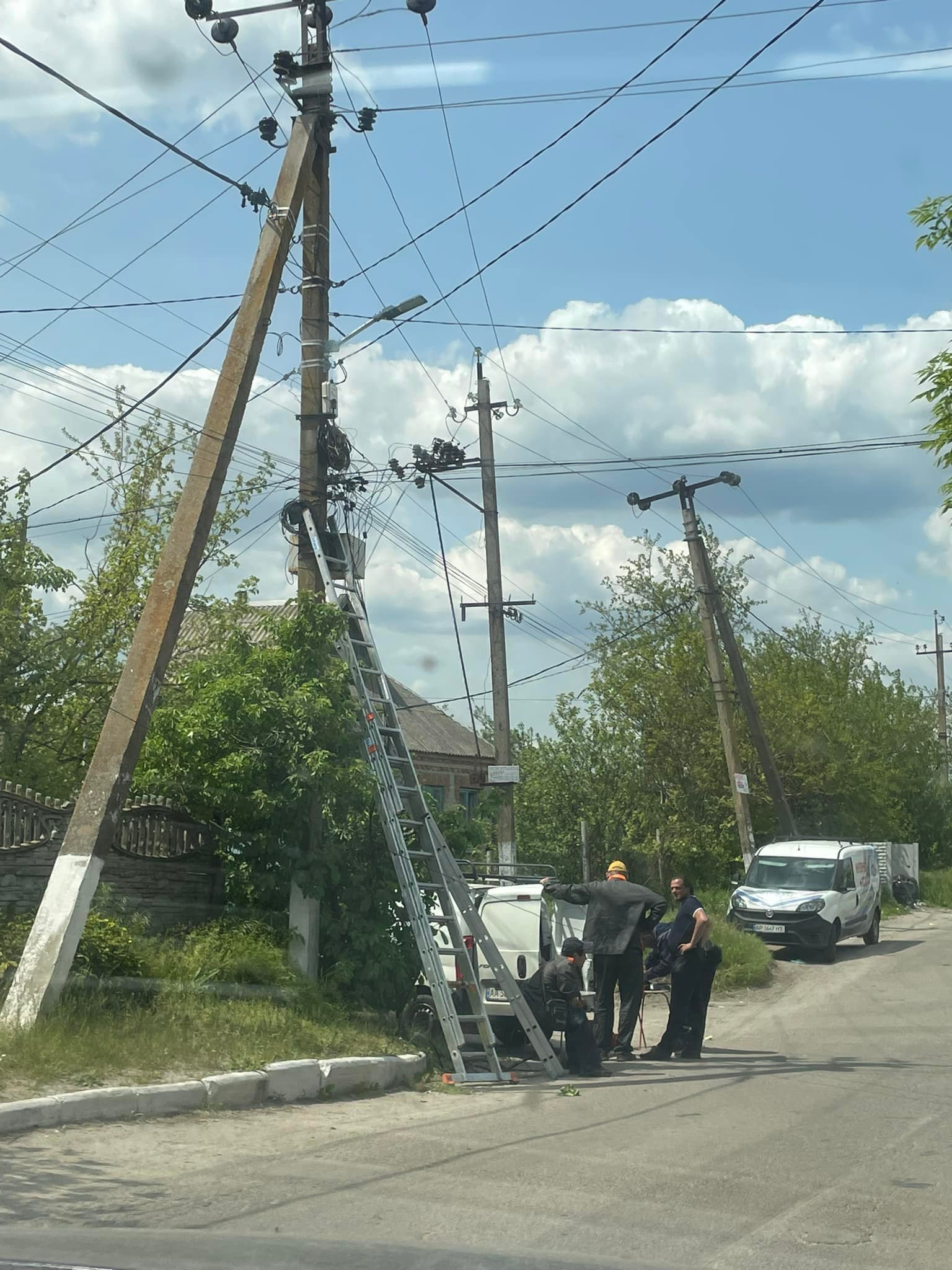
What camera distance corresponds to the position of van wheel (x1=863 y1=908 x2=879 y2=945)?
1051 inches

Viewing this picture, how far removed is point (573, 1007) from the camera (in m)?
11.9

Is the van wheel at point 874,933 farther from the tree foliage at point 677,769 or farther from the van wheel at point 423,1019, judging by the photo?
the van wheel at point 423,1019

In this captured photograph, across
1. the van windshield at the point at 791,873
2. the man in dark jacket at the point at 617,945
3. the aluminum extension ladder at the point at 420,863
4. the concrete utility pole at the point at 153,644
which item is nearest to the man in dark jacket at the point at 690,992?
the man in dark jacket at the point at 617,945

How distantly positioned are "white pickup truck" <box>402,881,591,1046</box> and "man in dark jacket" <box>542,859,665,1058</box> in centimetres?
55

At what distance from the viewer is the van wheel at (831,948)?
2375cm

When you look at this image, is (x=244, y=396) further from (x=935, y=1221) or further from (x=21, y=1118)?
(x=935, y=1221)

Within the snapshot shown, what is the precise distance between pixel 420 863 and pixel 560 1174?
5.79 m

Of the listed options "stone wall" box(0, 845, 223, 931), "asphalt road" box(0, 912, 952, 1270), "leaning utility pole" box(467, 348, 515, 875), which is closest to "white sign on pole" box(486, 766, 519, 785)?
"leaning utility pole" box(467, 348, 515, 875)

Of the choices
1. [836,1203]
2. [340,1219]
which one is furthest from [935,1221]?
[340,1219]

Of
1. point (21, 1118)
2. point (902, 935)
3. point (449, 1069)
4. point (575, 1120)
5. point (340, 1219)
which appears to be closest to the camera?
point (340, 1219)

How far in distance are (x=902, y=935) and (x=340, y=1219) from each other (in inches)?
1019

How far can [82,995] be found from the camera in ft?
34.1

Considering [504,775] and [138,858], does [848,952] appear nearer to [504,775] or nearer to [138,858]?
[504,775]

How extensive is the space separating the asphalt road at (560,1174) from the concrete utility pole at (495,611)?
10.3 m
